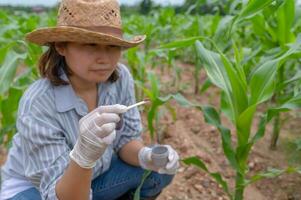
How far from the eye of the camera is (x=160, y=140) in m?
2.81

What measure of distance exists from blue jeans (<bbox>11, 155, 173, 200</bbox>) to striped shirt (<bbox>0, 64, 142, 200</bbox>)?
6 centimetres

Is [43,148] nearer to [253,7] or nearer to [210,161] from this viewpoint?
[253,7]

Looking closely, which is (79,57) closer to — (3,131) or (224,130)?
(224,130)

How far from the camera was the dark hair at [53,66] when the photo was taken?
147 cm

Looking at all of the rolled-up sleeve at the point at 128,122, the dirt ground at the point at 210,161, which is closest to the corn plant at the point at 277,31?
the dirt ground at the point at 210,161

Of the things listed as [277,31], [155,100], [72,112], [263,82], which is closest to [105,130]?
[72,112]

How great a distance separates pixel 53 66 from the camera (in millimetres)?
1477

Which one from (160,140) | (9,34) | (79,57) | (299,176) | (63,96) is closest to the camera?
(79,57)

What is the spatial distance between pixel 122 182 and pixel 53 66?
557mm

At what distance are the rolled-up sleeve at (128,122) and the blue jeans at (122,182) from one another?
9 cm

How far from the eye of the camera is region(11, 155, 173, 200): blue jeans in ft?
5.61

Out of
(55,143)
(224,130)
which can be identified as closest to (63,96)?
(55,143)

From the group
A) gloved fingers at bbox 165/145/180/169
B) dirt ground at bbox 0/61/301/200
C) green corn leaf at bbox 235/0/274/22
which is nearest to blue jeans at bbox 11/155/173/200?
gloved fingers at bbox 165/145/180/169

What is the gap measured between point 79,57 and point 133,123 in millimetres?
524
